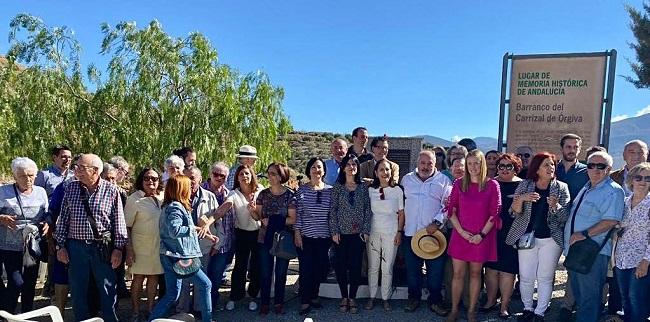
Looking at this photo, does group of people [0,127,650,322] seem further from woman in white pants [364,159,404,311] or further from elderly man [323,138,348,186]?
elderly man [323,138,348,186]

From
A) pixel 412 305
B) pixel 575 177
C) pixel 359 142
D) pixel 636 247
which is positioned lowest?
pixel 412 305

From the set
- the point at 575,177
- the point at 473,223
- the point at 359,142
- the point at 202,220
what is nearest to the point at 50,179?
the point at 202,220

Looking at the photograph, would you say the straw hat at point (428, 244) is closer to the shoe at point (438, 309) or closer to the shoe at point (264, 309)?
the shoe at point (438, 309)

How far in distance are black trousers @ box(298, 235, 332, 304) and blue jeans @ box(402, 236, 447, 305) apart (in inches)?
35.0

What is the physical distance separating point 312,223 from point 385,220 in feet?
2.59

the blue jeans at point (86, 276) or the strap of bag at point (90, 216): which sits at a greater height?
the strap of bag at point (90, 216)

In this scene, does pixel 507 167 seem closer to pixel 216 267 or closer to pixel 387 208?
pixel 387 208

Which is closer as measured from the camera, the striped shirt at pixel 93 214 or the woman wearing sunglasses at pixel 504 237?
the striped shirt at pixel 93 214

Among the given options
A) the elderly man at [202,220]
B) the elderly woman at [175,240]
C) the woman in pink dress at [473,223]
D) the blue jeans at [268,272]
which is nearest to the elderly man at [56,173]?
the elderly man at [202,220]

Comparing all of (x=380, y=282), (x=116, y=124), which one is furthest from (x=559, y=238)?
(x=116, y=124)

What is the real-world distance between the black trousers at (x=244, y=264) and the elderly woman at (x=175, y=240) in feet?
3.25

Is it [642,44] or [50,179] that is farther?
[642,44]

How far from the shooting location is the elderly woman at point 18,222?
406 centimetres

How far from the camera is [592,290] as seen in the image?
3920 millimetres
